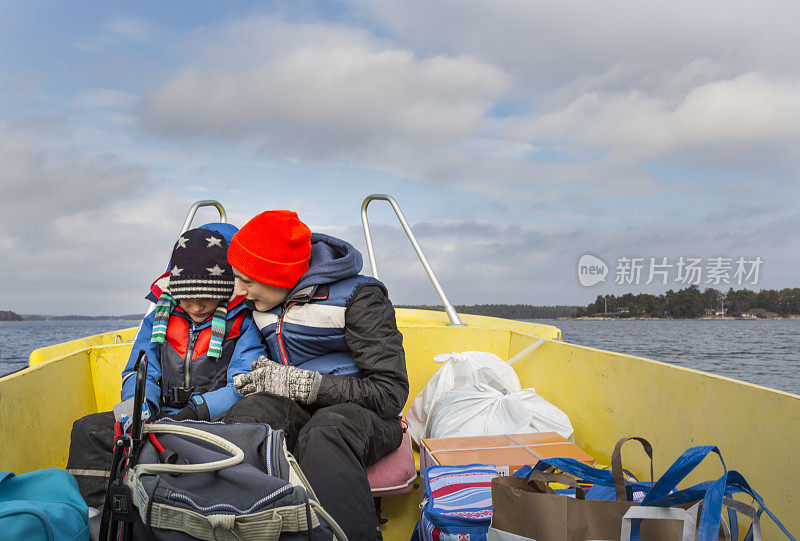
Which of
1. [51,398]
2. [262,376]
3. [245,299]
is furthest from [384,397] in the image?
[51,398]

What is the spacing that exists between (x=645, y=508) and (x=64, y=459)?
208cm

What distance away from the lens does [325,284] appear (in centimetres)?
212

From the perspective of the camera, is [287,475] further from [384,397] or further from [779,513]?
[779,513]

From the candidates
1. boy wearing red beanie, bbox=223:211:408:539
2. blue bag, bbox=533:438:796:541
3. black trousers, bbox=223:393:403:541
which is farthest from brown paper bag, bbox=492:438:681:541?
boy wearing red beanie, bbox=223:211:408:539

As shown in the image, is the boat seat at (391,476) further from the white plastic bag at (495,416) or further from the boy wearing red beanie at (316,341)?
the white plastic bag at (495,416)

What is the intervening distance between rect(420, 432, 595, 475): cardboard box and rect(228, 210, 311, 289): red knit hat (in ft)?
2.69

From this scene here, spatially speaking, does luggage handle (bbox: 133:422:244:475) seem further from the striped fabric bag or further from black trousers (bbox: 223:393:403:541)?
the striped fabric bag

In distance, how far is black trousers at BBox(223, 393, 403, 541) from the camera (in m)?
1.53

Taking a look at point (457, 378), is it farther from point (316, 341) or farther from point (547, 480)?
point (547, 480)

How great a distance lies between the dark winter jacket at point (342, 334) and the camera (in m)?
1.97

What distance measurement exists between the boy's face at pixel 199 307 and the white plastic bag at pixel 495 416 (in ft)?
3.51

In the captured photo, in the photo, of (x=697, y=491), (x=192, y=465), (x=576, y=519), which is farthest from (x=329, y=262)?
(x=697, y=491)

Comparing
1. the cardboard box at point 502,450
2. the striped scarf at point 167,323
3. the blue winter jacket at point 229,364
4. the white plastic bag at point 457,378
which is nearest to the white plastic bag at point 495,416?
the cardboard box at point 502,450

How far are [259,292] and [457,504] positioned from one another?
1.04 meters
